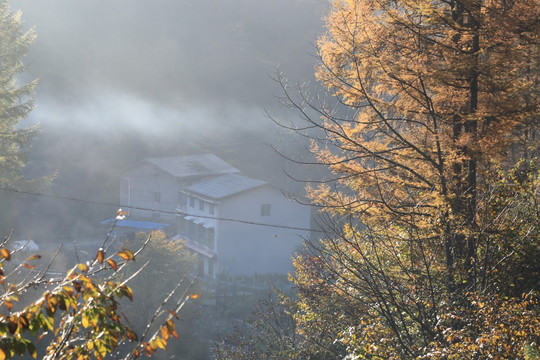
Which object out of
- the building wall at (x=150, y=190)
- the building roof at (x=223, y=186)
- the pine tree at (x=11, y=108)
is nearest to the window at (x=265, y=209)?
the building roof at (x=223, y=186)

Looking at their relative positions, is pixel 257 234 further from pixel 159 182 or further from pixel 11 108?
pixel 11 108


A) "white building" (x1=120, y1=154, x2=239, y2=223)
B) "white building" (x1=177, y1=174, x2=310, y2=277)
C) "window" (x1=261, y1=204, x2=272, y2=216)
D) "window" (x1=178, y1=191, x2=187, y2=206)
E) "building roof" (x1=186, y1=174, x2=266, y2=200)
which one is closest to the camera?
"white building" (x1=177, y1=174, x2=310, y2=277)

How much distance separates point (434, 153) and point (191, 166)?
27342 millimetres

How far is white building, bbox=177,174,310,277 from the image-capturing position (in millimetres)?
26859

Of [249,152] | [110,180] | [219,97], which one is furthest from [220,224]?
[219,97]

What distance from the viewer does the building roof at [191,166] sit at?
1284 inches

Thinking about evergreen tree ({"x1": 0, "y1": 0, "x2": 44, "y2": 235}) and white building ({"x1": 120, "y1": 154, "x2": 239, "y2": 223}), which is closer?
evergreen tree ({"x1": 0, "y1": 0, "x2": 44, "y2": 235})

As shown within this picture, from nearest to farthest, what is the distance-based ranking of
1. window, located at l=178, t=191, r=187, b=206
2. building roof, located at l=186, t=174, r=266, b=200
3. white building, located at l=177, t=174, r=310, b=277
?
white building, located at l=177, t=174, r=310, b=277
building roof, located at l=186, t=174, r=266, b=200
window, located at l=178, t=191, r=187, b=206

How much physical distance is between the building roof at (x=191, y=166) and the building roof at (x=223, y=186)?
2550mm

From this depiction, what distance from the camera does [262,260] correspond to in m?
28.2

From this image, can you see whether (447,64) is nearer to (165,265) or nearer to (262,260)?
(165,265)

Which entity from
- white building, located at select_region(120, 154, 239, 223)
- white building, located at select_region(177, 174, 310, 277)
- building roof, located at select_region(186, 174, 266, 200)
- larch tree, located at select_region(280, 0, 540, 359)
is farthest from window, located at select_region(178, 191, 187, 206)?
larch tree, located at select_region(280, 0, 540, 359)

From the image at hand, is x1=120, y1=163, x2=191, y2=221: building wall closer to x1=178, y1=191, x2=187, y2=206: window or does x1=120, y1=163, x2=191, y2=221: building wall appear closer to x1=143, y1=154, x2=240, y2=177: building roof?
x1=143, y1=154, x2=240, y2=177: building roof

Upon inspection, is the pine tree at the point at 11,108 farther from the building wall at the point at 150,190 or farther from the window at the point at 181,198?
the building wall at the point at 150,190
